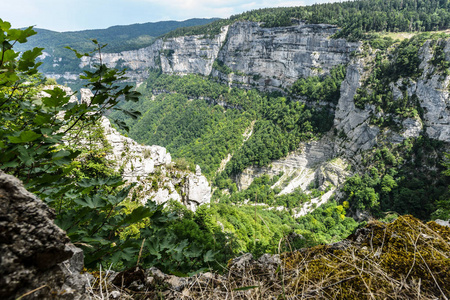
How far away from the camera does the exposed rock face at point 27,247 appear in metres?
0.94

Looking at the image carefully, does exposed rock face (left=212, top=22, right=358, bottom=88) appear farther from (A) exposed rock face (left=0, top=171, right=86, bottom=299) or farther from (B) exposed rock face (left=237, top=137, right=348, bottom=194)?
(A) exposed rock face (left=0, top=171, right=86, bottom=299)

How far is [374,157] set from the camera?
42656 millimetres

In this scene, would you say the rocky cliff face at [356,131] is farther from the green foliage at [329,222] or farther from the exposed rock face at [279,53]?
the exposed rock face at [279,53]

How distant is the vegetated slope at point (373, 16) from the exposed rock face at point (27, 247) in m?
70.8

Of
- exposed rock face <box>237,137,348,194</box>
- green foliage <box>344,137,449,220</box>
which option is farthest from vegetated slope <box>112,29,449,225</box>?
exposed rock face <box>237,137,348,194</box>

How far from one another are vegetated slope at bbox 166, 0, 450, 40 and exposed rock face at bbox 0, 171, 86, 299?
70.8m

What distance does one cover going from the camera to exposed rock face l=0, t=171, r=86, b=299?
0.94m

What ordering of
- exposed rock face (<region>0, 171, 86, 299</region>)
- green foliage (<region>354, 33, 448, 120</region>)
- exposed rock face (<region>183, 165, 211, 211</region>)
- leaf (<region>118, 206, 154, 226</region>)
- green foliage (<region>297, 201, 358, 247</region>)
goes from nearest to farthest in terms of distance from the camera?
exposed rock face (<region>0, 171, 86, 299</region>)
leaf (<region>118, 206, 154, 226</region>)
exposed rock face (<region>183, 165, 211, 211</region>)
green foliage (<region>297, 201, 358, 247</region>)
green foliage (<region>354, 33, 448, 120</region>)

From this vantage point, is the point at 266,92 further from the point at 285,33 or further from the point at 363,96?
the point at 363,96

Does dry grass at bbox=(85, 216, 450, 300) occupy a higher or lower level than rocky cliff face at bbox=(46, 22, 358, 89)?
lower

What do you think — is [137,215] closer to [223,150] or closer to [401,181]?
[401,181]

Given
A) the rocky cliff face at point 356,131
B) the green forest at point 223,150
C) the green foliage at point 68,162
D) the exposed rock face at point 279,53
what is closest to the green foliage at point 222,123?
the green forest at point 223,150

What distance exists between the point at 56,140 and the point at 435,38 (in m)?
57.6

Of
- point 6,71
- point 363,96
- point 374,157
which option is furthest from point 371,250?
point 363,96
